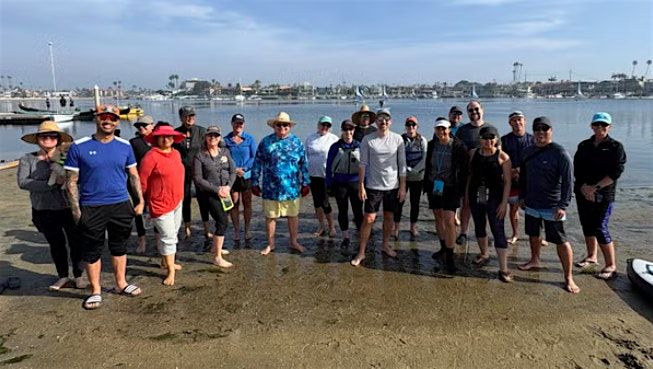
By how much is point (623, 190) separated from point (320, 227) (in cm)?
886

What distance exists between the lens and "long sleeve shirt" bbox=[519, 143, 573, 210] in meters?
4.76

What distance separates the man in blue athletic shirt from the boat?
17.8 feet

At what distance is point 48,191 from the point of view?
4613 mm

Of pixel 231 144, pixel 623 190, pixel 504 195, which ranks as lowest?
pixel 623 190

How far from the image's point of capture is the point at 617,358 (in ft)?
11.7

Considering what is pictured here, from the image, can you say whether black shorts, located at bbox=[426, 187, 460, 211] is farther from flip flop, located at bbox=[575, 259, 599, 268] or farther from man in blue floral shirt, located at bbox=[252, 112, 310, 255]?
man in blue floral shirt, located at bbox=[252, 112, 310, 255]

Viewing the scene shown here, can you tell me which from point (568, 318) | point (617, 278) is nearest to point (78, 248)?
point (568, 318)

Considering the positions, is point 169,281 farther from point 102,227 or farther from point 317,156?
point 317,156

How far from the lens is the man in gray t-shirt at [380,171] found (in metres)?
5.49

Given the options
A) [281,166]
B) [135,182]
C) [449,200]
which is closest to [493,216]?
[449,200]

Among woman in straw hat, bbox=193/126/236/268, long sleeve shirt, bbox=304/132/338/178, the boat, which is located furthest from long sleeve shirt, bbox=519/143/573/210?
woman in straw hat, bbox=193/126/236/268

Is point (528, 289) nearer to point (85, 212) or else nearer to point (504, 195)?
point (504, 195)

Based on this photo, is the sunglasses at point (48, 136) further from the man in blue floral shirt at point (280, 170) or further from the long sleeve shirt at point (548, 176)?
the long sleeve shirt at point (548, 176)

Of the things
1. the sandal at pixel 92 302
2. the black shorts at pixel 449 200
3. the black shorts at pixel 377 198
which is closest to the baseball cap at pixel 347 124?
the black shorts at pixel 377 198
